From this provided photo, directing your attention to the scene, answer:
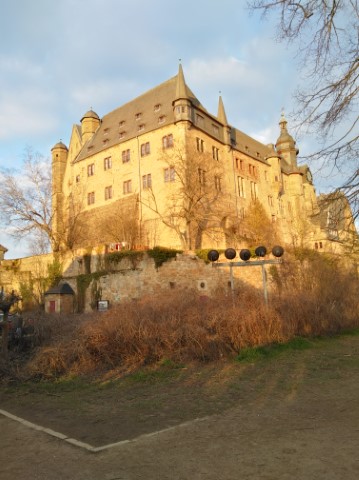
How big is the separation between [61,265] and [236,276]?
1491 cm

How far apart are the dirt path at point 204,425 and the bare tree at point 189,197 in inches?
1050

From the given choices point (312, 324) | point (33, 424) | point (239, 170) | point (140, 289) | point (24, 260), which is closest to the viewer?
point (33, 424)

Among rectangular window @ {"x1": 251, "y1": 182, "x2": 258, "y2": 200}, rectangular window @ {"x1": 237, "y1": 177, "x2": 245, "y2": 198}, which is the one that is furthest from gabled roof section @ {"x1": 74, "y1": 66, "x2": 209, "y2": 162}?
rectangular window @ {"x1": 251, "y1": 182, "x2": 258, "y2": 200}

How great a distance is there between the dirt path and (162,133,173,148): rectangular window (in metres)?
32.3

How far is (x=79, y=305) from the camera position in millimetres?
31234

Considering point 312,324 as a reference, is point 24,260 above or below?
above

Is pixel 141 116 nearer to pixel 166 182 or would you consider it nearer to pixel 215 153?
pixel 215 153

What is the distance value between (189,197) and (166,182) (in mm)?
4523

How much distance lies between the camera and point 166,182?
39.5 metres

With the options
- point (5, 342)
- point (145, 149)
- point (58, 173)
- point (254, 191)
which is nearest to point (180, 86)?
point (145, 149)

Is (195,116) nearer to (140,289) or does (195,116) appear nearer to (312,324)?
(140,289)

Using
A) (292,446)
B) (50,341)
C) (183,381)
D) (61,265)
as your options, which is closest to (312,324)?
(183,381)

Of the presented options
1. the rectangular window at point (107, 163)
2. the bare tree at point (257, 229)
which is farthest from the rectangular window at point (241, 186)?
the rectangular window at point (107, 163)

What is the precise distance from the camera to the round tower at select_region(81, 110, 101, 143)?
51.8 meters
